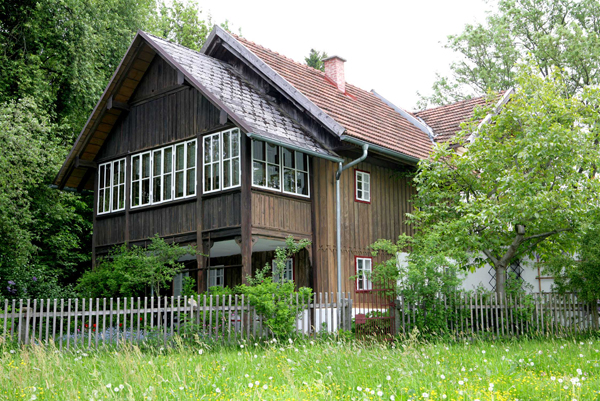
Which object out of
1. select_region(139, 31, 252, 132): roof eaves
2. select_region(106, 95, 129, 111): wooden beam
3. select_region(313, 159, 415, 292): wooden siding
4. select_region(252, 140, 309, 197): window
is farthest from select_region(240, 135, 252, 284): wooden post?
select_region(106, 95, 129, 111): wooden beam

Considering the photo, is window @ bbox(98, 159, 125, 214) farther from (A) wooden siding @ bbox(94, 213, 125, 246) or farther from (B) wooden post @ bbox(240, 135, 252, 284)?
(B) wooden post @ bbox(240, 135, 252, 284)

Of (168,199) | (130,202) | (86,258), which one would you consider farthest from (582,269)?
(86,258)

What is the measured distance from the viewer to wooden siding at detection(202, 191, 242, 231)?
1668 centimetres

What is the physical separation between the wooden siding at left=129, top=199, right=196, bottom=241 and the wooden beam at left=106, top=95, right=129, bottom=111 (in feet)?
11.1

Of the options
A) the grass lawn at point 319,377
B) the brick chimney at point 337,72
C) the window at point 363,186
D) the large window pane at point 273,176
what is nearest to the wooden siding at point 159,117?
the large window pane at point 273,176

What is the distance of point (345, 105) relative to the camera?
68.2 ft

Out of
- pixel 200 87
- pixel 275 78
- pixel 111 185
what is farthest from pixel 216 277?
pixel 200 87

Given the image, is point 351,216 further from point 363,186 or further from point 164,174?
point 164,174

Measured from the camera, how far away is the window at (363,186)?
1911 cm

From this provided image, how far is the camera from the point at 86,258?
28578 millimetres

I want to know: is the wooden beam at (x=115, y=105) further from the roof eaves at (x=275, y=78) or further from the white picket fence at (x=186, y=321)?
the white picket fence at (x=186, y=321)

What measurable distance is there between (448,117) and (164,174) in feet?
37.2

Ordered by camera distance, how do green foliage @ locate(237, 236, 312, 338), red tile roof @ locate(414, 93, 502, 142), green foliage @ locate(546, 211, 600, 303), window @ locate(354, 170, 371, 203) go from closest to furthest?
1. green foliage @ locate(237, 236, 312, 338)
2. green foliage @ locate(546, 211, 600, 303)
3. window @ locate(354, 170, 371, 203)
4. red tile roof @ locate(414, 93, 502, 142)

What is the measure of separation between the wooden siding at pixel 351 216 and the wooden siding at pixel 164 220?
3544 mm
